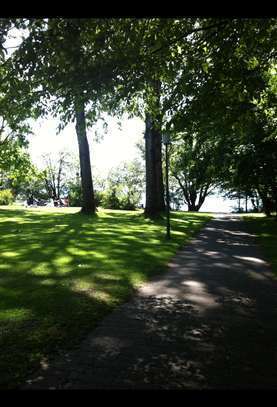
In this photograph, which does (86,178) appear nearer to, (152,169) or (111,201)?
(152,169)

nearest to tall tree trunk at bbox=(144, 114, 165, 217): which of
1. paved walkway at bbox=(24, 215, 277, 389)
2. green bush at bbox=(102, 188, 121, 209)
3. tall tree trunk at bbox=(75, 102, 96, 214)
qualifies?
tall tree trunk at bbox=(75, 102, 96, 214)

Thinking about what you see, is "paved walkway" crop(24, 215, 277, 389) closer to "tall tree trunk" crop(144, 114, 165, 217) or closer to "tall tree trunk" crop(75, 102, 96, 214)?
"tall tree trunk" crop(144, 114, 165, 217)

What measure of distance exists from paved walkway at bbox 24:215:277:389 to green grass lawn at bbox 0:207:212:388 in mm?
318

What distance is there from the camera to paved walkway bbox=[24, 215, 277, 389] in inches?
169

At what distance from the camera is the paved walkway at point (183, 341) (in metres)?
4.30

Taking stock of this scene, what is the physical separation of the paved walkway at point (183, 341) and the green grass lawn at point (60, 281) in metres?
0.32

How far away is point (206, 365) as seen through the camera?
15.5 ft

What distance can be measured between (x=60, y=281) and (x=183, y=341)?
3.82 m

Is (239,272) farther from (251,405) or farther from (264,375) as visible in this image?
(251,405)

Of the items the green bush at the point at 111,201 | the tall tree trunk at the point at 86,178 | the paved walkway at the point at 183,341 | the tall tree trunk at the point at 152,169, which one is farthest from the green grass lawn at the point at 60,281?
the green bush at the point at 111,201

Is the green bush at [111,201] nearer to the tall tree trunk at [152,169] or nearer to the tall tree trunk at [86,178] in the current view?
the tall tree trunk at [86,178]
